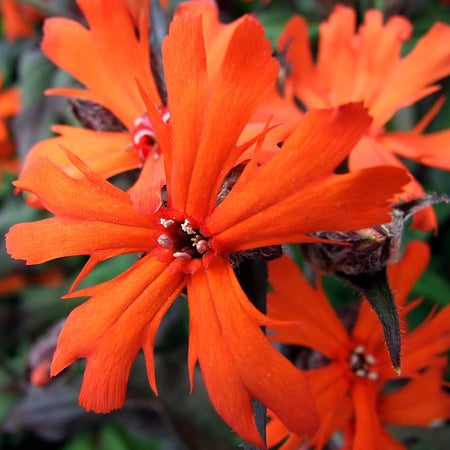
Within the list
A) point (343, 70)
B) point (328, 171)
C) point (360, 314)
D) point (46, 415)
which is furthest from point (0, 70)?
point (328, 171)

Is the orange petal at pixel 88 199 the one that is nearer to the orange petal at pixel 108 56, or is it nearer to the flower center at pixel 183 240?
the flower center at pixel 183 240

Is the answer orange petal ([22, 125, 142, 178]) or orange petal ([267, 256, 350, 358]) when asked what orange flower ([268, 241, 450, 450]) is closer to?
orange petal ([267, 256, 350, 358])

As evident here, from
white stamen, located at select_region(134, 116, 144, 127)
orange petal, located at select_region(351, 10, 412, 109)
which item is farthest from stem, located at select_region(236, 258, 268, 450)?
orange petal, located at select_region(351, 10, 412, 109)

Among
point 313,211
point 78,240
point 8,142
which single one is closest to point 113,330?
point 78,240

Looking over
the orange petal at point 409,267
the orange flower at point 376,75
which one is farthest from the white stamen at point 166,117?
the orange petal at point 409,267

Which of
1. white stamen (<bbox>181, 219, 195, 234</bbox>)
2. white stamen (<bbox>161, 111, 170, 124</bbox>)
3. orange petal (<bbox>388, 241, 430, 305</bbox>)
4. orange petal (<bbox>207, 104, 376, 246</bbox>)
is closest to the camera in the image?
orange petal (<bbox>207, 104, 376, 246</bbox>)

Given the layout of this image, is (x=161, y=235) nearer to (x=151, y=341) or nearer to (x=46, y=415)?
(x=151, y=341)
